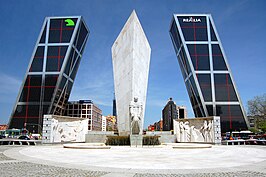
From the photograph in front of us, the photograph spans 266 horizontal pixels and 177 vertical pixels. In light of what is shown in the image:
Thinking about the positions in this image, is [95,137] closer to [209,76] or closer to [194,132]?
[194,132]

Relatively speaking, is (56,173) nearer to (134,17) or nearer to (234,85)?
(134,17)

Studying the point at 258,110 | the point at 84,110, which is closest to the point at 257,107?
the point at 258,110

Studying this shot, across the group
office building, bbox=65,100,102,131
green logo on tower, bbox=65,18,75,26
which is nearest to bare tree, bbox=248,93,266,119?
green logo on tower, bbox=65,18,75,26

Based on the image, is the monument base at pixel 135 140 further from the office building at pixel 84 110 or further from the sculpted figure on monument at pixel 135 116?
the office building at pixel 84 110

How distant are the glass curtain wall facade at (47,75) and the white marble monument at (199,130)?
40.4 meters

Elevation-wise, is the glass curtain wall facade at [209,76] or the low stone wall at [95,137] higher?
the glass curtain wall facade at [209,76]

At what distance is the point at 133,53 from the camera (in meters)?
19.6

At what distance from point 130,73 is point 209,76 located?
132 ft

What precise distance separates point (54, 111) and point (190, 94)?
3683cm

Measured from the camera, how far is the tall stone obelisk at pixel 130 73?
18781mm

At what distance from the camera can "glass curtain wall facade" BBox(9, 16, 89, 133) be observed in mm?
54250

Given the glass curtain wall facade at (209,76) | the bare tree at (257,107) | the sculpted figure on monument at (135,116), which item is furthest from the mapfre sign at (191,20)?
the sculpted figure on monument at (135,116)

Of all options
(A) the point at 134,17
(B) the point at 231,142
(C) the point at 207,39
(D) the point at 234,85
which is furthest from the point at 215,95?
(A) the point at 134,17

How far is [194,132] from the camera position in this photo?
71.4 feet
